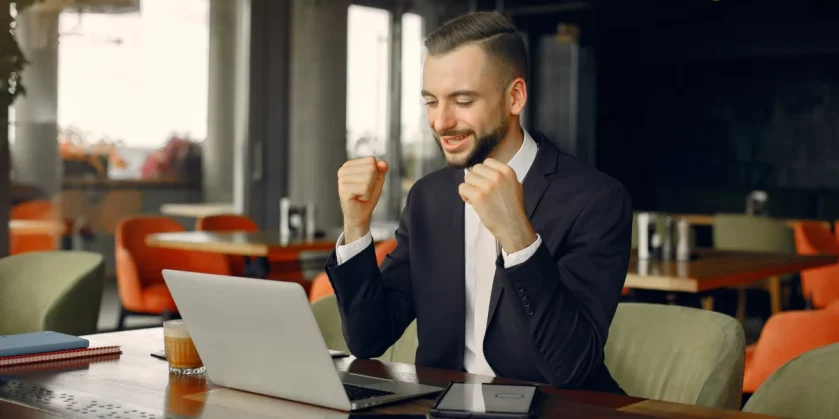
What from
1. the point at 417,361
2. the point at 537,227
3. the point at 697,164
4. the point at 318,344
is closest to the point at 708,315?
the point at 537,227

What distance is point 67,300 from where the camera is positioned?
3260 mm

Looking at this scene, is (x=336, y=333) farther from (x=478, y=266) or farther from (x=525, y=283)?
(x=525, y=283)

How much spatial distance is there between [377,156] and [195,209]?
172 centimetres

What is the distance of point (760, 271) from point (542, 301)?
9.64 feet

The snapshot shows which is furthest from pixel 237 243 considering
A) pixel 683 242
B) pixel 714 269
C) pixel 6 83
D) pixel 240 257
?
pixel 714 269

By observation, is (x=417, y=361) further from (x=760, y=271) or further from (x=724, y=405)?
(x=760, y=271)

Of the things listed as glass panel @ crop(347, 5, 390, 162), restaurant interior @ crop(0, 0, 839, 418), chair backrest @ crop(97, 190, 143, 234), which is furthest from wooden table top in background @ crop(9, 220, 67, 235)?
glass panel @ crop(347, 5, 390, 162)

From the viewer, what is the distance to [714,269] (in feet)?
13.9

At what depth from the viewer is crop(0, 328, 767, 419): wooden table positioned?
150cm

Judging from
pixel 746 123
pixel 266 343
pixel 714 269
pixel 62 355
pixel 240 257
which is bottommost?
pixel 240 257

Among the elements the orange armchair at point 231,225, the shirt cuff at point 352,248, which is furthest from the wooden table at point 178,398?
the orange armchair at point 231,225

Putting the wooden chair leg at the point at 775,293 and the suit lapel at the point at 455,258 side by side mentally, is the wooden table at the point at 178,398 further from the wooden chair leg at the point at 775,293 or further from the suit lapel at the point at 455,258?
the wooden chair leg at the point at 775,293

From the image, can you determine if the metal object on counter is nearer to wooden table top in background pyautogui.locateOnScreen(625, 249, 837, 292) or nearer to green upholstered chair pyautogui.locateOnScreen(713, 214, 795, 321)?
wooden table top in background pyautogui.locateOnScreen(625, 249, 837, 292)

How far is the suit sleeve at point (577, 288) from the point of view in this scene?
1.74m
